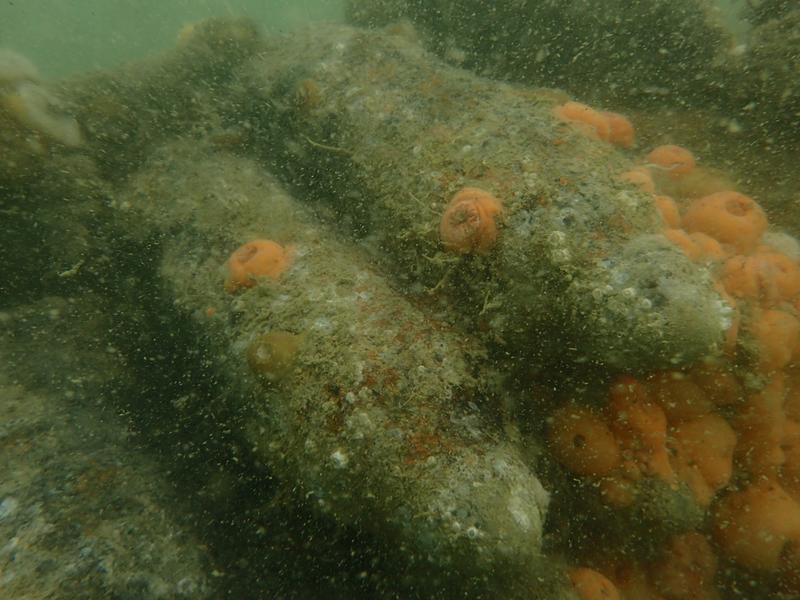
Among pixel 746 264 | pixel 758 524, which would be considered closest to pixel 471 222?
pixel 746 264

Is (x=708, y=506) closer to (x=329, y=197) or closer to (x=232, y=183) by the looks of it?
(x=329, y=197)

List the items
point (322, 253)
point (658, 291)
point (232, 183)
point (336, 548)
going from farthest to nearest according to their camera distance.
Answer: point (232, 183)
point (322, 253)
point (336, 548)
point (658, 291)

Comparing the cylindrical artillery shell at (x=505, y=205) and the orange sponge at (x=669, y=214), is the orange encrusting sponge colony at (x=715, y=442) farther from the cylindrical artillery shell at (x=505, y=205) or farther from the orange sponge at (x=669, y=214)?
the cylindrical artillery shell at (x=505, y=205)

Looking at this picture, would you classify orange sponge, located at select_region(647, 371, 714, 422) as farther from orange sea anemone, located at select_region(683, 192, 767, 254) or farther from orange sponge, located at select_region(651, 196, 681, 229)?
orange sea anemone, located at select_region(683, 192, 767, 254)

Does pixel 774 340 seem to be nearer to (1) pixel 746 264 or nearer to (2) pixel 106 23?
(1) pixel 746 264

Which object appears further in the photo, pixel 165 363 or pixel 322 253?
pixel 165 363

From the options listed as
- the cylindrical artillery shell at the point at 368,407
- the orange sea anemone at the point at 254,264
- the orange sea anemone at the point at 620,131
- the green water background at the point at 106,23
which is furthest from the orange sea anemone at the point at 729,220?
the green water background at the point at 106,23

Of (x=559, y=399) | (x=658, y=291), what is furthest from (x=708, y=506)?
(x=658, y=291)
